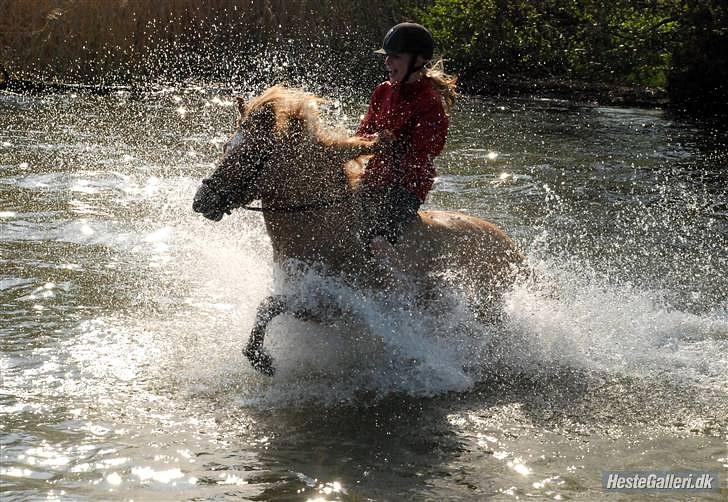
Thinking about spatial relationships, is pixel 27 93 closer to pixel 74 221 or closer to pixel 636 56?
pixel 74 221

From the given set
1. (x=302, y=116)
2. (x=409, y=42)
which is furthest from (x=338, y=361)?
(x=409, y=42)

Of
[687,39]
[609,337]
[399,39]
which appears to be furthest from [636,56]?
[399,39]

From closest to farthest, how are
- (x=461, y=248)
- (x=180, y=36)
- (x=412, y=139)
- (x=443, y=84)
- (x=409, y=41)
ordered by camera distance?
(x=409, y=41)
(x=412, y=139)
(x=443, y=84)
(x=461, y=248)
(x=180, y=36)

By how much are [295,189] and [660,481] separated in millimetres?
2785

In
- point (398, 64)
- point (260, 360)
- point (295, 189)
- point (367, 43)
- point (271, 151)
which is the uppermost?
point (367, 43)

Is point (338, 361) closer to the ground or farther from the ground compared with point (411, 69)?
closer to the ground

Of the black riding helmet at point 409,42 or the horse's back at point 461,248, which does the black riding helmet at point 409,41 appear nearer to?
the black riding helmet at point 409,42

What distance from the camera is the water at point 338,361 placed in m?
5.27

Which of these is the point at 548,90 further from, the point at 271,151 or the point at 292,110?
the point at 271,151

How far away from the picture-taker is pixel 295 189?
20.0 ft

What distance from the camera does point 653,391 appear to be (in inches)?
265

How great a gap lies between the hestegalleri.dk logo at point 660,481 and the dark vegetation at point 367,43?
15.0m

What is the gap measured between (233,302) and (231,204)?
96.3 inches

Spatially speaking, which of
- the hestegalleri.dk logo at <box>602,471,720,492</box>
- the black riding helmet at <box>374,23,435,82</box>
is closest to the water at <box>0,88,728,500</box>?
the hestegalleri.dk logo at <box>602,471,720,492</box>
